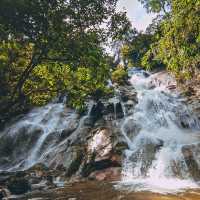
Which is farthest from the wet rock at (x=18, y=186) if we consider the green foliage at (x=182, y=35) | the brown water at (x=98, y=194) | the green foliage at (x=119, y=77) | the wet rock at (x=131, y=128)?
the green foliage at (x=119, y=77)

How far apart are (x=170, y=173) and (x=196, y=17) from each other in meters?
8.23

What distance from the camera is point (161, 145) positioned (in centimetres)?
2028

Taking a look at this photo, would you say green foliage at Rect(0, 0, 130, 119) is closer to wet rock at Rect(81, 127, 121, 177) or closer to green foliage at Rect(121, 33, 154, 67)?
wet rock at Rect(81, 127, 121, 177)

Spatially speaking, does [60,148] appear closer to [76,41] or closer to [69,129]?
[69,129]

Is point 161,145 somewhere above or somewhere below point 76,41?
below

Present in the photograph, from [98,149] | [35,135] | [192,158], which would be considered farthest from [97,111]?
[192,158]

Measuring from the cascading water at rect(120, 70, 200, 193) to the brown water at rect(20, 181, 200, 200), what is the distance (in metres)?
0.91

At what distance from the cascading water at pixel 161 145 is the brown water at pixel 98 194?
91 centimetres

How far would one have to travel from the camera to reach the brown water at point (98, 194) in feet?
40.6

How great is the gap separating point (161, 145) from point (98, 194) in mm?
7697

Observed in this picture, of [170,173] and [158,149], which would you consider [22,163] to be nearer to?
[158,149]

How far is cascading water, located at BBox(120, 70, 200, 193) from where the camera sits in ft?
53.1

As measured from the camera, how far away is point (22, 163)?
24234mm

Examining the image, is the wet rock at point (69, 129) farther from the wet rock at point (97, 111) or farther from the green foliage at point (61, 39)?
the green foliage at point (61, 39)
